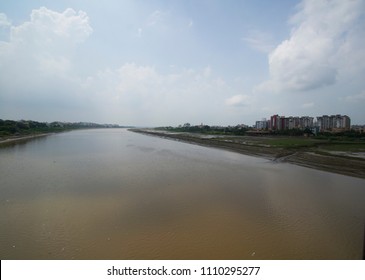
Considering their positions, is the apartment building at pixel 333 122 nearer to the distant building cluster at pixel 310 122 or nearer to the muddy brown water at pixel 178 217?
the distant building cluster at pixel 310 122

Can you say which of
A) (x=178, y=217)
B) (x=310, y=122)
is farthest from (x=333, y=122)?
(x=178, y=217)

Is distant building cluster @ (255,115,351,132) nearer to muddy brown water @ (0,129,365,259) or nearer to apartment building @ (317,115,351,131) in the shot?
apartment building @ (317,115,351,131)

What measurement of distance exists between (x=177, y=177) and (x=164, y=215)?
542 cm

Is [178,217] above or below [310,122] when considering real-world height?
below

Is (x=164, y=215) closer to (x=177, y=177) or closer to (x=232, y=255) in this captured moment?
(x=232, y=255)

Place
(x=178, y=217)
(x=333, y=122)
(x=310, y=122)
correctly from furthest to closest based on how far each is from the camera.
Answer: (x=310, y=122) < (x=333, y=122) < (x=178, y=217)

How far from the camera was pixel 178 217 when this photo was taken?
6.85 meters

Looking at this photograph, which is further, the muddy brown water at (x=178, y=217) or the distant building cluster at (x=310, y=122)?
the distant building cluster at (x=310, y=122)

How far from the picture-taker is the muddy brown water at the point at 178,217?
504 centimetres

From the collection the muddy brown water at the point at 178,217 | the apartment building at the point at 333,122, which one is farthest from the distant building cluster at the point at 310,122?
the muddy brown water at the point at 178,217

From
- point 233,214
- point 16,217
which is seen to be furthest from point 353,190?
point 16,217

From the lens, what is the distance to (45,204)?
7688mm

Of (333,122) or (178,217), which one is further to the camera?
(333,122)

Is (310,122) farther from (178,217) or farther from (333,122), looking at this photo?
(178,217)
